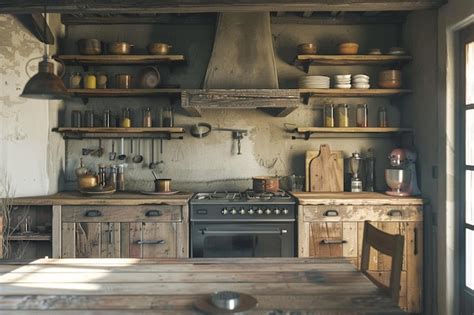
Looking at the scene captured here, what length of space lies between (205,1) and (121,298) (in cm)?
243

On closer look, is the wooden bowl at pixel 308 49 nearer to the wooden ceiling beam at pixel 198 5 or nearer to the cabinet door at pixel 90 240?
the wooden ceiling beam at pixel 198 5

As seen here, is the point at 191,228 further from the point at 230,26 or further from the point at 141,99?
the point at 230,26

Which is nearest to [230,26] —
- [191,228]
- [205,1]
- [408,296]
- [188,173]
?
[205,1]

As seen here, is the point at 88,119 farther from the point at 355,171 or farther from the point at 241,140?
the point at 355,171

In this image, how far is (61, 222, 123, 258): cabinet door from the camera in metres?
3.46

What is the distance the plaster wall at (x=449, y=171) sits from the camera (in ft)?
10.3

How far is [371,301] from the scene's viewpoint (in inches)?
60.4

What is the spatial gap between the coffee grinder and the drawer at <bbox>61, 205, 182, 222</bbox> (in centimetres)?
174

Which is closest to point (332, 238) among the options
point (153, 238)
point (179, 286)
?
point (153, 238)

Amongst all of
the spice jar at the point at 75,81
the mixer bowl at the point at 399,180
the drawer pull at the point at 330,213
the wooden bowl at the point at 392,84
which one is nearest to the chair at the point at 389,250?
the drawer pull at the point at 330,213

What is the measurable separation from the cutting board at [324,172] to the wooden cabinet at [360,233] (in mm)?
645

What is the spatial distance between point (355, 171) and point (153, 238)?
2.07 metres

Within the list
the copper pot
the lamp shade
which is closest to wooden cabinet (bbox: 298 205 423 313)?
the copper pot

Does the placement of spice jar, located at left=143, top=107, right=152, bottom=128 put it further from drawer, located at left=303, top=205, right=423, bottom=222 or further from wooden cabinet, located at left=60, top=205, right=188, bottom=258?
drawer, located at left=303, top=205, right=423, bottom=222
